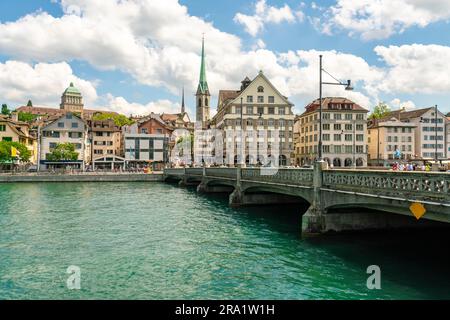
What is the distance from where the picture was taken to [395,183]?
17.2 meters

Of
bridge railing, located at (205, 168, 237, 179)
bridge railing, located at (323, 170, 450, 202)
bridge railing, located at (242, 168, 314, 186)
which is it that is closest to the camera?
bridge railing, located at (323, 170, 450, 202)

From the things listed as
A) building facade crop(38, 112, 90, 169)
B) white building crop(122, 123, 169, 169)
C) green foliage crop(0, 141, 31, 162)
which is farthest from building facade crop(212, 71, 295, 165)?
green foliage crop(0, 141, 31, 162)

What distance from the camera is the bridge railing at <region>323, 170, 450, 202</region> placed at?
14.8 meters

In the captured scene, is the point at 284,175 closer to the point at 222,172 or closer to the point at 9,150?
the point at 222,172

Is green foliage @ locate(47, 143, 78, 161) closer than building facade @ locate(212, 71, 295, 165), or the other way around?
building facade @ locate(212, 71, 295, 165)

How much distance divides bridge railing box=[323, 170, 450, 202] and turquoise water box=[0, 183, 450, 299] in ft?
10.9

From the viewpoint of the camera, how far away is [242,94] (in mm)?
92562

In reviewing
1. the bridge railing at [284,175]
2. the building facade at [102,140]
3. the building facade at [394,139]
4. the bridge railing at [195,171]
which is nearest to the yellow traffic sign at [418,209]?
the bridge railing at [284,175]

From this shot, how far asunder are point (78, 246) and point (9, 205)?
977 inches

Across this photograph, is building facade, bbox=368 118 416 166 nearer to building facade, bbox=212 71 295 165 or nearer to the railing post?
building facade, bbox=212 71 295 165

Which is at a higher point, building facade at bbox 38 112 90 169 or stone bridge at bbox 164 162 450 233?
building facade at bbox 38 112 90 169
